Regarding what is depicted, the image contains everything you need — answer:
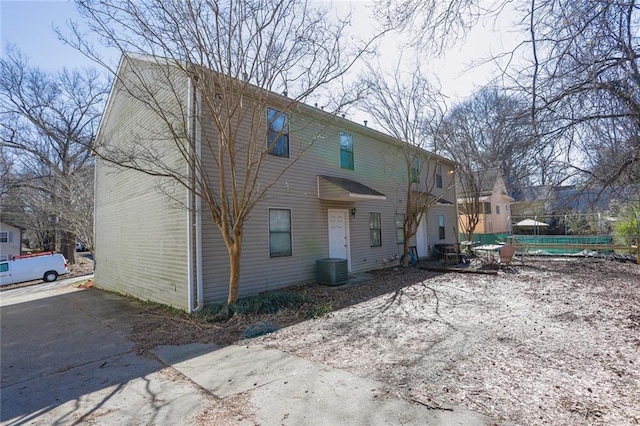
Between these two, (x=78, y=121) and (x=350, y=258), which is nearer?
(x=350, y=258)

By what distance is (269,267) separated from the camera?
864cm

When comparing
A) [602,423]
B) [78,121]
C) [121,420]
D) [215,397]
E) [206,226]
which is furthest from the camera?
[78,121]

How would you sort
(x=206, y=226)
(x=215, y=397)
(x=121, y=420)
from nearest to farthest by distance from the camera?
(x=121, y=420) → (x=215, y=397) → (x=206, y=226)

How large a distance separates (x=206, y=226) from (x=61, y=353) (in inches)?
129

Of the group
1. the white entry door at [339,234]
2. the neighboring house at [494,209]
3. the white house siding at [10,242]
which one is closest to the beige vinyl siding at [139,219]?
the white entry door at [339,234]

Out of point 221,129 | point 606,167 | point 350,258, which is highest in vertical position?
point 221,129

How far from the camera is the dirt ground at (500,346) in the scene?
3.03 meters

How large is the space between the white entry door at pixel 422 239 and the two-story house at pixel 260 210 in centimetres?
194

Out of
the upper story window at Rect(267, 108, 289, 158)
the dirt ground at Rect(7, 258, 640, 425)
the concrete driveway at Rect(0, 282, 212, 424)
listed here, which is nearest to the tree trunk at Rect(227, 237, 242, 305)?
the dirt ground at Rect(7, 258, 640, 425)

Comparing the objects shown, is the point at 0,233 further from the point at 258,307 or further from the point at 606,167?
the point at 606,167

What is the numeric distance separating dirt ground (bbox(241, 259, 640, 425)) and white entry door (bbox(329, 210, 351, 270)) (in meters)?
2.60

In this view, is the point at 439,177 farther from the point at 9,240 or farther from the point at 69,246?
the point at 9,240

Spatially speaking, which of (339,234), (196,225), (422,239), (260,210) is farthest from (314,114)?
(422,239)

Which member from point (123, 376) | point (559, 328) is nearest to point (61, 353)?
point (123, 376)
